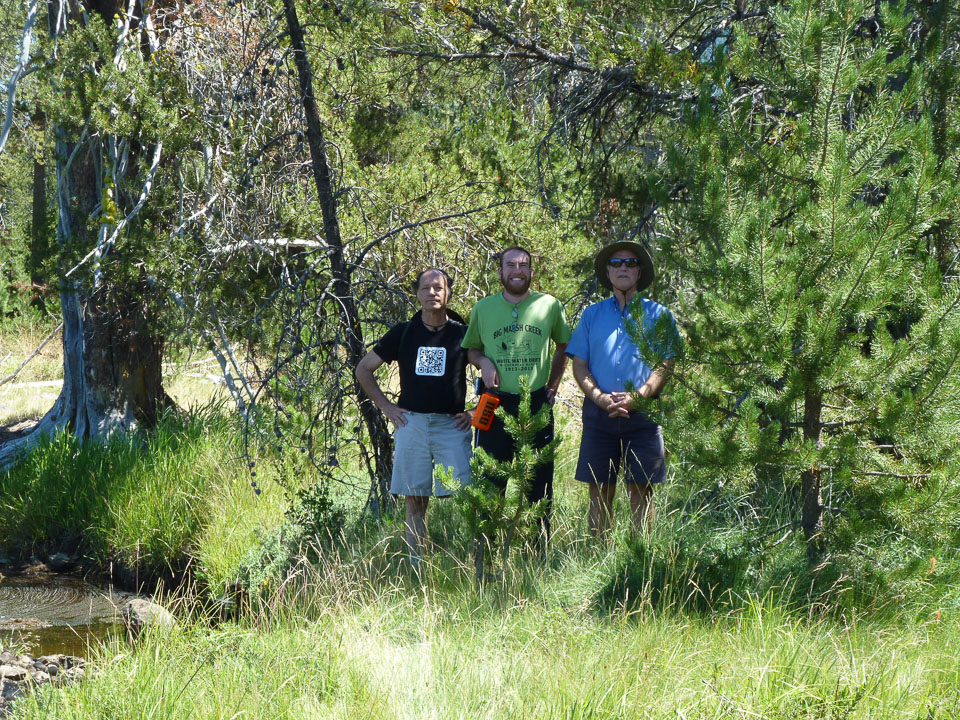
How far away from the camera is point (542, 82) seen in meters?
6.52

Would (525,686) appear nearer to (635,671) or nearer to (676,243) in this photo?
(635,671)

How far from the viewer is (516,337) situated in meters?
5.15

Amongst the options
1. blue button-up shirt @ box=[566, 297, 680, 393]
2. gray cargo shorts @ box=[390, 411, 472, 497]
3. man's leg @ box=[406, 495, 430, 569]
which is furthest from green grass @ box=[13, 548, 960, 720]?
blue button-up shirt @ box=[566, 297, 680, 393]

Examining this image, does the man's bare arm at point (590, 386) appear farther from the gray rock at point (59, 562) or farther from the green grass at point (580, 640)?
the gray rock at point (59, 562)

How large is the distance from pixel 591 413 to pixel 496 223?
2460 millimetres

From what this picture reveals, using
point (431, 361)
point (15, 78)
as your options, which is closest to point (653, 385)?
point (431, 361)

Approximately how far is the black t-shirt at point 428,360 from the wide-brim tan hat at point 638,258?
2.71 ft

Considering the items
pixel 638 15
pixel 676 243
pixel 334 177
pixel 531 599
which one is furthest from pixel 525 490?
pixel 638 15

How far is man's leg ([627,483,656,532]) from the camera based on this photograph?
16.8 feet

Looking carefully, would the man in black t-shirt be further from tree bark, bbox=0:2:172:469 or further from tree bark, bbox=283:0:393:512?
tree bark, bbox=0:2:172:469

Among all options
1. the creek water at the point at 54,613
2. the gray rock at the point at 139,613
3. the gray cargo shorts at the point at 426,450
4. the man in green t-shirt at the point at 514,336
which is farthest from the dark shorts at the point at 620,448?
the creek water at the point at 54,613

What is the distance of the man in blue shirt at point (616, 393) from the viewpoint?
501 cm

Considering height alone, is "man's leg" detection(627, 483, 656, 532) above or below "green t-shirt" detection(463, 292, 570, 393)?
below

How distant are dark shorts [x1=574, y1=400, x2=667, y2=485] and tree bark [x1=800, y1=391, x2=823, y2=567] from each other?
2.64ft
